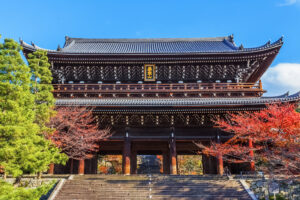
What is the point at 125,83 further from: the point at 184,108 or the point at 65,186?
the point at 65,186

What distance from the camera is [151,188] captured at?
39.9 feet

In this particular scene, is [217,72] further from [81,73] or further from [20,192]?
[20,192]

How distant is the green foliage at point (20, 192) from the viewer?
9.11 meters

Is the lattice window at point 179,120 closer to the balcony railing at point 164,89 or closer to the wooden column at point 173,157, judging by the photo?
the wooden column at point 173,157

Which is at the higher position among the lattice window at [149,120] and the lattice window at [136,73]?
the lattice window at [136,73]

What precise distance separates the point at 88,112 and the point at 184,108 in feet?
21.8

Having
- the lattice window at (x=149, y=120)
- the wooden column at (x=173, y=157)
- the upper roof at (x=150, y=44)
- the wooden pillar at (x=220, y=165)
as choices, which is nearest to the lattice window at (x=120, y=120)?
the lattice window at (x=149, y=120)

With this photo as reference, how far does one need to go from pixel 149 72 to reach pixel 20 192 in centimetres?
1286

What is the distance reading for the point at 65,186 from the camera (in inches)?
484

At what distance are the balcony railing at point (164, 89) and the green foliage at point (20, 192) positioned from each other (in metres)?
7.63

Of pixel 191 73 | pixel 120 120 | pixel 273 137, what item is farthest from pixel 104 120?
pixel 273 137

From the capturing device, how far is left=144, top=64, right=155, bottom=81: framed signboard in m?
19.3

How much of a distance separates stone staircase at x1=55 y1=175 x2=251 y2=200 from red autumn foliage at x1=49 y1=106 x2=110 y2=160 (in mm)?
2448

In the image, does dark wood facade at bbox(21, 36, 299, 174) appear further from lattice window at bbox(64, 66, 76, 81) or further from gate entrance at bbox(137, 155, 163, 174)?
gate entrance at bbox(137, 155, 163, 174)
